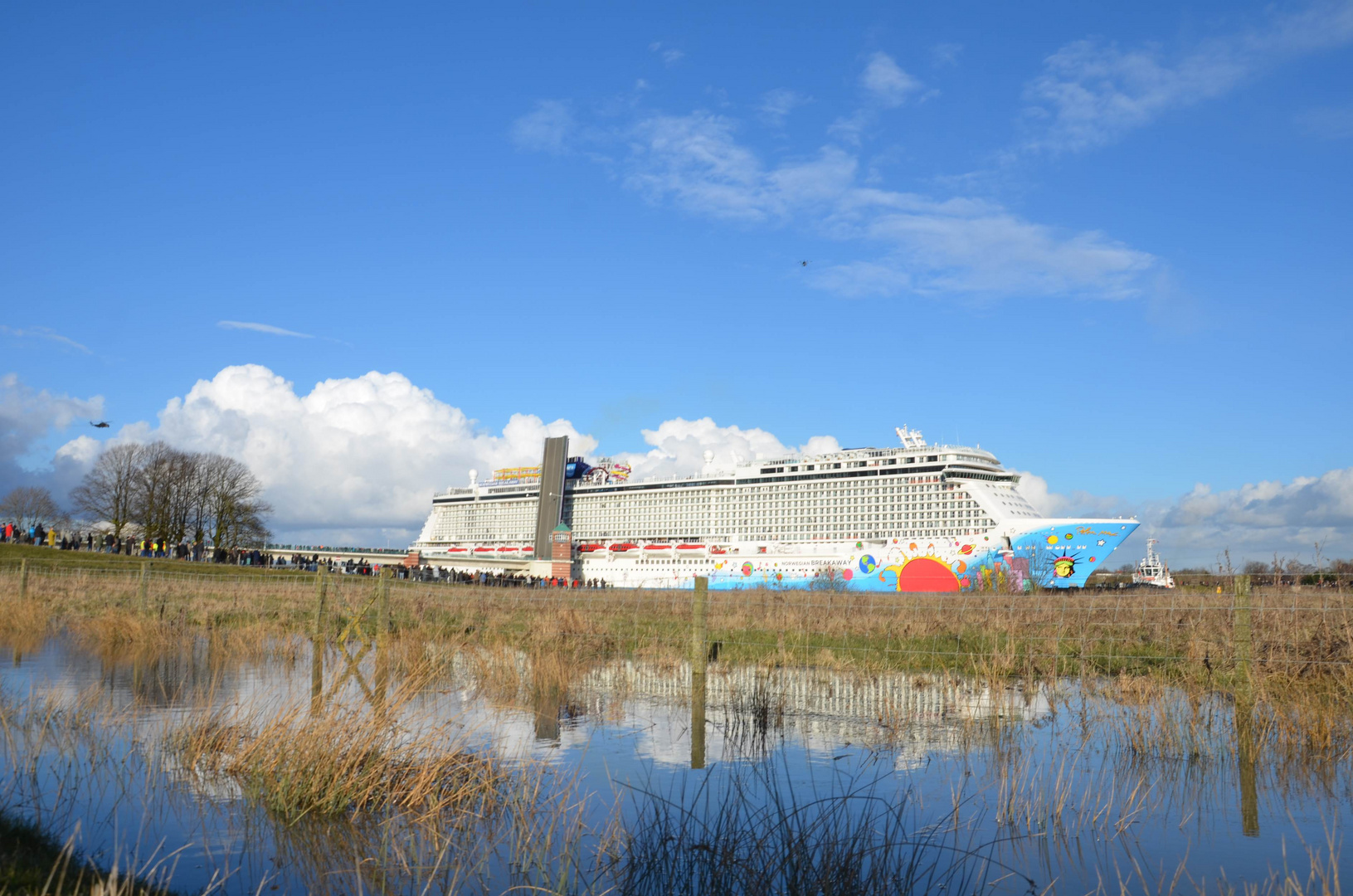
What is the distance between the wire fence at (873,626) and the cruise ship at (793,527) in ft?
56.3

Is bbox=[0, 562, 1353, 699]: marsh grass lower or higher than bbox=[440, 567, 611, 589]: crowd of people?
higher

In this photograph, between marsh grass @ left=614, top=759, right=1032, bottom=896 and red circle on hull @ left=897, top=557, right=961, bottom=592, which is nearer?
marsh grass @ left=614, top=759, right=1032, bottom=896

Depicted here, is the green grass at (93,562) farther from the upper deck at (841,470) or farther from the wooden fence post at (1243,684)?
the wooden fence post at (1243,684)

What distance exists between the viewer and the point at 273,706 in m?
8.61

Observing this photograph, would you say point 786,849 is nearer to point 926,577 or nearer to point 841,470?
point 926,577

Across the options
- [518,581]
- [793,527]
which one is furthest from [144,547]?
[793,527]

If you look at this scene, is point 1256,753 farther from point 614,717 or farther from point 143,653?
point 143,653

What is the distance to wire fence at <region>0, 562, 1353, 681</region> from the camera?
1041 centimetres

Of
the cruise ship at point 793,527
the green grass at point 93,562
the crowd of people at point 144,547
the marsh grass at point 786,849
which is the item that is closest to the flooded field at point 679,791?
the marsh grass at point 786,849

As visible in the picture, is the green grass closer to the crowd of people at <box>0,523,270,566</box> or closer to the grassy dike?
the crowd of people at <box>0,523,270,566</box>

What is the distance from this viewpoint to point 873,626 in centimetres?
1627

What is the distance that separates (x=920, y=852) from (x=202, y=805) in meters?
4.37

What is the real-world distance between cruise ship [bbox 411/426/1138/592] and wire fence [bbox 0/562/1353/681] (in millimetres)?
17148

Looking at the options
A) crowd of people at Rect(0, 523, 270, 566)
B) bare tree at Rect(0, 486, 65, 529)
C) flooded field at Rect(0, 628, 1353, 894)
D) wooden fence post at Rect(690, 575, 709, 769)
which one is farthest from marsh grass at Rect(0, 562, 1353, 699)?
bare tree at Rect(0, 486, 65, 529)
